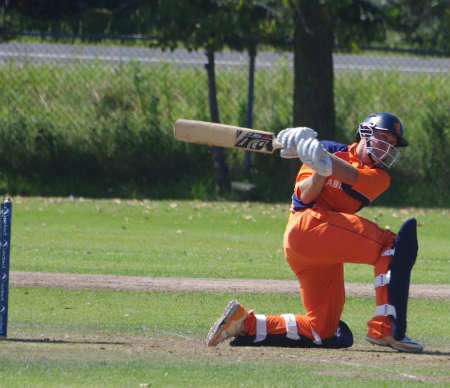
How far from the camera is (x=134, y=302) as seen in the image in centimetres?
739

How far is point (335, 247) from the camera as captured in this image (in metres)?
5.61

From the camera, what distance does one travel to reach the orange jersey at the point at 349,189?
5.74 metres

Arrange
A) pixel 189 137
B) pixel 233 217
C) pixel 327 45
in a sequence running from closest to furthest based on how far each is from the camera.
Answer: pixel 189 137, pixel 233 217, pixel 327 45

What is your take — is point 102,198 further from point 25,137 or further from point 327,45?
point 327,45

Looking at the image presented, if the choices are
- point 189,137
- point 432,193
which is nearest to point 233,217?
point 432,193

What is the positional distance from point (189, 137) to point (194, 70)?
1120 cm

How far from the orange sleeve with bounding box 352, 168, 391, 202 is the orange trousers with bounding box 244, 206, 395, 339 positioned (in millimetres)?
178

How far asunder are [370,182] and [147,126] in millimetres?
9990

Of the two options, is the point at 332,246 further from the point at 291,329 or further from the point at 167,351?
the point at 167,351

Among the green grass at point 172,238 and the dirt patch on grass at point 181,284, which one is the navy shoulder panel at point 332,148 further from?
the green grass at point 172,238

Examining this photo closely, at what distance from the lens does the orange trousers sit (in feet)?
18.4

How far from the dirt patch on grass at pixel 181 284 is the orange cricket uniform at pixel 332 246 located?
6.69 feet

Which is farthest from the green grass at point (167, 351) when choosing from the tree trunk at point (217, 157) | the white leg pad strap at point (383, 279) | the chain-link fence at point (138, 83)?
the chain-link fence at point (138, 83)

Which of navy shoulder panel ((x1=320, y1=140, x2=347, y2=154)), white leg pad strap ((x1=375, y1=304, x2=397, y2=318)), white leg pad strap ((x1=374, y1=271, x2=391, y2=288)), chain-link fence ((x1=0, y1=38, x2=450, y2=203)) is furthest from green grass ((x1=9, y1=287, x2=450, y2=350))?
chain-link fence ((x1=0, y1=38, x2=450, y2=203))
